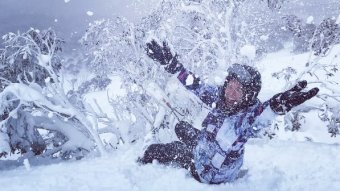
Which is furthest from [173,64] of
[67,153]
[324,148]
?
[67,153]

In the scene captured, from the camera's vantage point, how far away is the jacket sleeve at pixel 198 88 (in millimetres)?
4477

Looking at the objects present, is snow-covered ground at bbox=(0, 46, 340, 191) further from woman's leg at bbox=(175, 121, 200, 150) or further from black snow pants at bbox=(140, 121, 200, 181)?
woman's leg at bbox=(175, 121, 200, 150)

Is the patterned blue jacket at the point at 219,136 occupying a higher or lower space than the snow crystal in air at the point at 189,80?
lower

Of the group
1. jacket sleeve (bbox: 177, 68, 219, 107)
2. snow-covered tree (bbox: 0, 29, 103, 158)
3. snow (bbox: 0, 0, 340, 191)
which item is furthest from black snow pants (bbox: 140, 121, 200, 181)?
snow-covered tree (bbox: 0, 29, 103, 158)

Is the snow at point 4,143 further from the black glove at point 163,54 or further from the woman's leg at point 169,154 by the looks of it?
the black glove at point 163,54

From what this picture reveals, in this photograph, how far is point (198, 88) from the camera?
4.58 m

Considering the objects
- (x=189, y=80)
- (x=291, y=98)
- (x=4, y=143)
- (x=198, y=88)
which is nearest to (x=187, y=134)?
(x=198, y=88)

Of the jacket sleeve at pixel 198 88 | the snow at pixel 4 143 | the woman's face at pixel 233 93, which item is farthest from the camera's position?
the snow at pixel 4 143

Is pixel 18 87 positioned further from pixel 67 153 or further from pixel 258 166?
pixel 258 166

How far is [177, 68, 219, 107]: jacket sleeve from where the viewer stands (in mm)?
4477

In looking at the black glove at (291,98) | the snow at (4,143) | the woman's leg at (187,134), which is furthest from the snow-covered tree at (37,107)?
the black glove at (291,98)

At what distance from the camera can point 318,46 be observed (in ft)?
39.2

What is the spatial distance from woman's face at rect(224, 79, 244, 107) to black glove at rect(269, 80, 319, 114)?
32 cm

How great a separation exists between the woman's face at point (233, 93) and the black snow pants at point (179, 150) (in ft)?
2.95
